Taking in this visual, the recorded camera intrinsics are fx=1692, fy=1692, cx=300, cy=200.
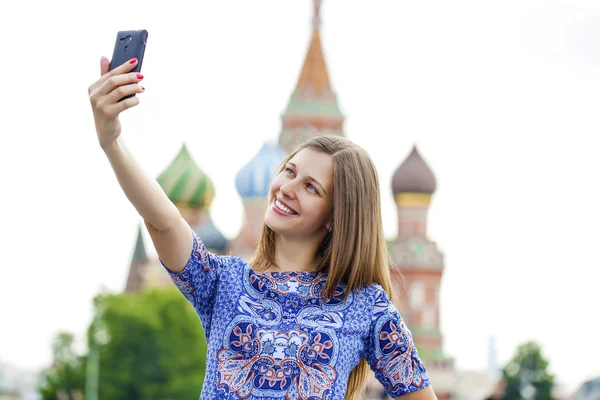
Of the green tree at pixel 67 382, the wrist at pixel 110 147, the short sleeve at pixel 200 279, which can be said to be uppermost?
the green tree at pixel 67 382

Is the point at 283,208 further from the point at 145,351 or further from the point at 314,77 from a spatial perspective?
the point at 314,77

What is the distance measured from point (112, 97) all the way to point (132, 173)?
0.19 metres

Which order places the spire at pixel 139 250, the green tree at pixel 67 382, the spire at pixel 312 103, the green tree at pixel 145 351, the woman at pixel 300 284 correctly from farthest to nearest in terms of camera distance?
the spire at pixel 139 250
the spire at pixel 312 103
the green tree at pixel 67 382
the green tree at pixel 145 351
the woman at pixel 300 284

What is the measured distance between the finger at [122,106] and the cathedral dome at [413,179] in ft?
156

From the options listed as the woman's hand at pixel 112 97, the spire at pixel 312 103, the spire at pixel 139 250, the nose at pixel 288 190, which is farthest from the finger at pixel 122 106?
the spire at pixel 139 250

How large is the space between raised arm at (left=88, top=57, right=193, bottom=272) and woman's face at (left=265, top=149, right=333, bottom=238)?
0.23 metres

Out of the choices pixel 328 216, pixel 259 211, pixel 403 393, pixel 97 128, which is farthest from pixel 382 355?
pixel 259 211

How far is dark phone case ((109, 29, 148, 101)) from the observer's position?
3.37 m

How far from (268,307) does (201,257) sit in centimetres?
18

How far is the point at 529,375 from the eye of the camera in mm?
54344

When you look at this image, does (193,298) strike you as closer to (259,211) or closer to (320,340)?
(320,340)

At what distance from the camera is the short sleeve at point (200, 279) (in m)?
3.64

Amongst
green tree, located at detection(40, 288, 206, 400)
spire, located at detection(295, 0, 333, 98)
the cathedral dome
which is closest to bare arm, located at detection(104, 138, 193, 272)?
green tree, located at detection(40, 288, 206, 400)

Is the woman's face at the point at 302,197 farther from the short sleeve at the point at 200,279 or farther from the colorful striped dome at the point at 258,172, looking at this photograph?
the colorful striped dome at the point at 258,172
